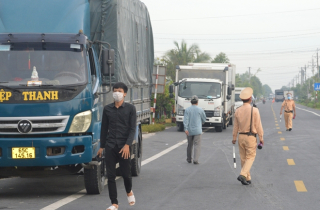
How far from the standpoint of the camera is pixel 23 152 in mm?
8141

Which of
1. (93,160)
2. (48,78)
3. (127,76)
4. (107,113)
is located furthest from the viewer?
(127,76)

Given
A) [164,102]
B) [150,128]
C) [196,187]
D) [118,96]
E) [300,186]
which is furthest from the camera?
[164,102]

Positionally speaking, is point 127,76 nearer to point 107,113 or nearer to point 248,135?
point 248,135

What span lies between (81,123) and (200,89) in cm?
1739

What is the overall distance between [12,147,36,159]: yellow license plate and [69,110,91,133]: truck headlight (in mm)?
637

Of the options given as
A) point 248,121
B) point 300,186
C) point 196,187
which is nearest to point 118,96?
point 196,187

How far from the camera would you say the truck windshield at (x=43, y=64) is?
837cm

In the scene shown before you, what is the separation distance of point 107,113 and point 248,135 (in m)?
3.47

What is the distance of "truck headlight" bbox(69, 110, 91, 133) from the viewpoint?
A: 8.31 metres

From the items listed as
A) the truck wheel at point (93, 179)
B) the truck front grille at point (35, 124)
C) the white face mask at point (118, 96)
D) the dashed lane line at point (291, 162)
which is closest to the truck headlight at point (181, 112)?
the dashed lane line at point (291, 162)

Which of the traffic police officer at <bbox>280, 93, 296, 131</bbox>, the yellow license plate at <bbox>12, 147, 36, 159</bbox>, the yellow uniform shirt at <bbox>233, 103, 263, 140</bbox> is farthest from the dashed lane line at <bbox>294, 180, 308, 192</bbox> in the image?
the traffic police officer at <bbox>280, 93, 296, 131</bbox>

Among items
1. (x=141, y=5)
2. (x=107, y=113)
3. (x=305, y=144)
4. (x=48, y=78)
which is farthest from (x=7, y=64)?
(x=305, y=144)

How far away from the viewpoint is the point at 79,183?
1051 centimetres

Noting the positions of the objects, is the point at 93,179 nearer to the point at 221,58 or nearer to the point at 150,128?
the point at 150,128
